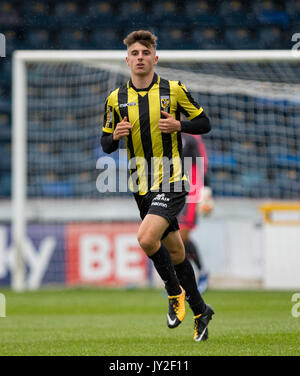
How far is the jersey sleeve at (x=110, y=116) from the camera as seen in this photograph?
4469mm

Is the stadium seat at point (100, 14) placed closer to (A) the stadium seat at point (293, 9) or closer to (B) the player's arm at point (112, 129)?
(A) the stadium seat at point (293, 9)

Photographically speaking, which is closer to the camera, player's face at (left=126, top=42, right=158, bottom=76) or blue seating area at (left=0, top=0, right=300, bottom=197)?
player's face at (left=126, top=42, right=158, bottom=76)

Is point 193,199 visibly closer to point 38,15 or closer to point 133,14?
point 133,14

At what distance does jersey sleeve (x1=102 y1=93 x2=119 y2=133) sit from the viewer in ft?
14.7

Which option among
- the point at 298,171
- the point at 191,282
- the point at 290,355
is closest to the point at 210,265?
the point at 298,171

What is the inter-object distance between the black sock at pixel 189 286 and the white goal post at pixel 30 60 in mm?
4807

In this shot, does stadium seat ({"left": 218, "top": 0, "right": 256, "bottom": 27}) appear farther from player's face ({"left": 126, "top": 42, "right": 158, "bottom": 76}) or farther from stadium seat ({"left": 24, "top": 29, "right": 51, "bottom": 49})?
player's face ({"left": 126, "top": 42, "right": 158, "bottom": 76})

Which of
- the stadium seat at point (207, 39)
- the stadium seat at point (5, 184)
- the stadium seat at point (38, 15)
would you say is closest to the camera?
the stadium seat at point (5, 184)

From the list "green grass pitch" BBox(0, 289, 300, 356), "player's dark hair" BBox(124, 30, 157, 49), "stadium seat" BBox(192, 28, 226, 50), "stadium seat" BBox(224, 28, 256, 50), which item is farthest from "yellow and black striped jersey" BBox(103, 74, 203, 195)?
"stadium seat" BBox(224, 28, 256, 50)

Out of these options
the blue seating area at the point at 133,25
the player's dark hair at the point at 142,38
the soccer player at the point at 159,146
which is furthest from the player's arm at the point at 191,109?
the blue seating area at the point at 133,25

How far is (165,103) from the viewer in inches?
173
